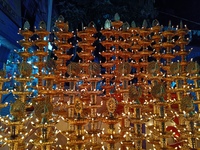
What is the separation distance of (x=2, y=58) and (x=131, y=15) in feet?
11.7

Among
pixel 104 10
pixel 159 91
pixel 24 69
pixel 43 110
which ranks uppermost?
pixel 104 10

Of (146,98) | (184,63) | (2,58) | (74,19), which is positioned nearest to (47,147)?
(146,98)

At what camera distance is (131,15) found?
19.4ft

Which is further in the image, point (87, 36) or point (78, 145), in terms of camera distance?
point (87, 36)

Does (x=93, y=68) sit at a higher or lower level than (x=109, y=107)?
higher

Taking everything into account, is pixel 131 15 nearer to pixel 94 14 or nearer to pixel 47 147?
pixel 94 14

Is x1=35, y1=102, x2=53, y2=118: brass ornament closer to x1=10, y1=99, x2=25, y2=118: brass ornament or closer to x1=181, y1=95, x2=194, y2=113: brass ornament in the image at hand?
x1=10, y1=99, x2=25, y2=118: brass ornament

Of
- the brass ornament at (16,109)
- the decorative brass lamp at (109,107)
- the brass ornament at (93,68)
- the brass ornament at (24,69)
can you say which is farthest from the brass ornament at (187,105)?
the brass ornament at (24,69)

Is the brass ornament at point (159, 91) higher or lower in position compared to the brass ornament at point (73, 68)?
lower

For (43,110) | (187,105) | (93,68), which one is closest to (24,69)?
(93,68)

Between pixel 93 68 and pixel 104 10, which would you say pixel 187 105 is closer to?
pixel 93 68

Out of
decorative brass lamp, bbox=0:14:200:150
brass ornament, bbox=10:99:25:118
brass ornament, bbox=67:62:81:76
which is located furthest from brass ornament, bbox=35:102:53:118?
brass ornament, bbox=67:62:81:76

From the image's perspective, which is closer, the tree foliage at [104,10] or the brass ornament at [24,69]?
the brass ornament at [24,69]

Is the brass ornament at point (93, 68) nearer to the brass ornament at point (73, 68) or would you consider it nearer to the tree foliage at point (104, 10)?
the brass ornament at point (73, 68)
